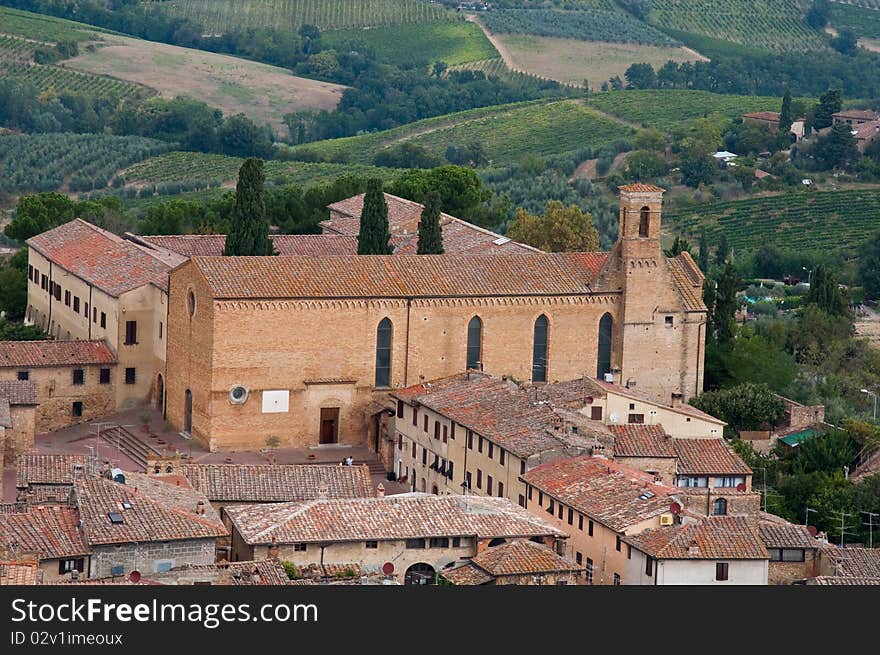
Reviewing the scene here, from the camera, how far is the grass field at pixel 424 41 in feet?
556

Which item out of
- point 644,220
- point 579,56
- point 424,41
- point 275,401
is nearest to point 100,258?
point 275,401

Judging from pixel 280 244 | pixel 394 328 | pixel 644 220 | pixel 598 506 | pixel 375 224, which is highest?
pixel 644 220

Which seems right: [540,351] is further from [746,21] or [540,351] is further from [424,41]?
[746,21]

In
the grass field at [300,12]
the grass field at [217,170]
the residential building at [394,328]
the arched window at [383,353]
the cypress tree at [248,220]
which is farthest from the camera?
the grass field at [300,12]

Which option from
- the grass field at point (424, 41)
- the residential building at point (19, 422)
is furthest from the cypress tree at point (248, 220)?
the grass field at point (424, 41)

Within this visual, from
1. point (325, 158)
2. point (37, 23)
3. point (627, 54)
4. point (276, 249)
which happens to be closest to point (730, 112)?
point (325, 158)

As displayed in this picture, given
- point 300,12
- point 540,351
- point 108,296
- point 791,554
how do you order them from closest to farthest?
point 791,554
point 540,351
point 108,296
point 300,12

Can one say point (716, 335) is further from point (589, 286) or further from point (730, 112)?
point (730, 112)

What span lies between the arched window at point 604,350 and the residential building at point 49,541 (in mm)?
21692

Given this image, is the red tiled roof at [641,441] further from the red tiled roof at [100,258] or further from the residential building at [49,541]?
the residential building at [49,541]

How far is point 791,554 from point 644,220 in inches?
617

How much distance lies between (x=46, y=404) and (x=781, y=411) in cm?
1975

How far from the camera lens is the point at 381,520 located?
46.2 metres

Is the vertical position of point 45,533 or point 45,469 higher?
point 45,533
